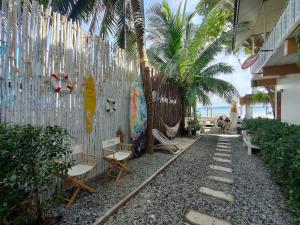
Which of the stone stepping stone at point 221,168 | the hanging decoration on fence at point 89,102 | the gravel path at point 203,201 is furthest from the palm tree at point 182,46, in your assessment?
the gravel path at point 203,201

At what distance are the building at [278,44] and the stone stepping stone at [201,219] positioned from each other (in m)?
4.10

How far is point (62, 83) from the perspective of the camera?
442cm

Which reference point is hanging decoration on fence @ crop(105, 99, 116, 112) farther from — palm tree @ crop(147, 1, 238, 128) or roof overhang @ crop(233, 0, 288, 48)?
roof overhang @ crop(233, 0, 288, 48)

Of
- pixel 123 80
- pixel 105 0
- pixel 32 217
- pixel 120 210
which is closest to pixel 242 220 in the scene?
pixel 120 210

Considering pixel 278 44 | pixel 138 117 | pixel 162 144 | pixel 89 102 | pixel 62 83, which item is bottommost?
pixel 162 144

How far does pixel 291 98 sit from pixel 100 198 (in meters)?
9.01

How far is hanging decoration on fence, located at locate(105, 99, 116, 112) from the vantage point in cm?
606

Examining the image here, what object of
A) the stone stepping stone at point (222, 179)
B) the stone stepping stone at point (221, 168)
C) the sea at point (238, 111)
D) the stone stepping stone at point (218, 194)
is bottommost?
the stone stepping stone at point (218, 194)

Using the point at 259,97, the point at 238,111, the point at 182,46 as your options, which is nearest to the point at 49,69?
the point at 182,46

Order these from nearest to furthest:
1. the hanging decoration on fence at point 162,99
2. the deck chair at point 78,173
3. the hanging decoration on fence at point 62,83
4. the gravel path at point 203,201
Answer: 1. the gravel path at point 203,201
2. the deck chair at point 78,173
3. the hanging decoration on fence at point 62,83
4. the hanging decoration on fence at point 162,99

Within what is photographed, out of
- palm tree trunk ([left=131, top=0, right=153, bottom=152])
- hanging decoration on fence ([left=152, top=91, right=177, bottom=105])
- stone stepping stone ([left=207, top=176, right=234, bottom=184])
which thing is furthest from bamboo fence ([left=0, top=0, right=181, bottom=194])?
stone stepping stone ([left=207, top=176, right=234, bottom=184])

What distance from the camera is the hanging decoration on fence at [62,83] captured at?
415cm

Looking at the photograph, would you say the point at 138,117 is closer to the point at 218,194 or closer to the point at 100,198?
the point at 100,198

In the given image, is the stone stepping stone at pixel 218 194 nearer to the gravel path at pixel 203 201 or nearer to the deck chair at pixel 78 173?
the gravel path at pixel 203 201
